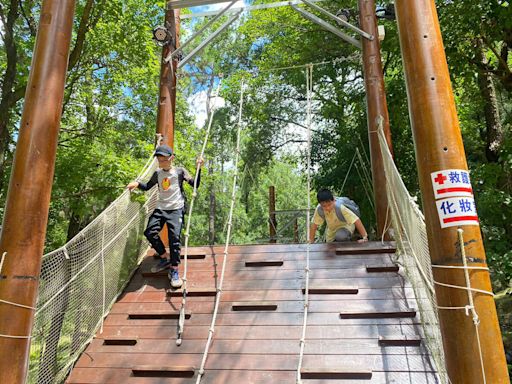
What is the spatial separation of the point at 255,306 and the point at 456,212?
69.5 inches

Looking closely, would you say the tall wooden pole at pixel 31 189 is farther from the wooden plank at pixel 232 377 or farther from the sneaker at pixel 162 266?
the sneaker at pixel 162 266

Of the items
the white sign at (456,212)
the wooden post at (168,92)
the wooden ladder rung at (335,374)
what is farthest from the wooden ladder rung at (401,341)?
the wooden post at (168,92)

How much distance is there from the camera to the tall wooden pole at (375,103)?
3.98 metres

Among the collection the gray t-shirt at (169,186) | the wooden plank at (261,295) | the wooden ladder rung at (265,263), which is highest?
the gray t-shirt at (169,186)

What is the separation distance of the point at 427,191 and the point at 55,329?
2542 mm

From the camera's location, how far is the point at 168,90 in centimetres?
464

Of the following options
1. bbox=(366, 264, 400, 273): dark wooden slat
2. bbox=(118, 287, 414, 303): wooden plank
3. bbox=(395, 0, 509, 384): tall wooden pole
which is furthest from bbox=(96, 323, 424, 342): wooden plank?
bbox=(395, 0, 509, 384): tall wooden pole

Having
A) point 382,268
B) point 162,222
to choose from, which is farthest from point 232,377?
point 162,222

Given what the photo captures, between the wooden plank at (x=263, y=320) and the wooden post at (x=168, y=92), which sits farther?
the wooden post at (x=168, y=92)

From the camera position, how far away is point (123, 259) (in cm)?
341

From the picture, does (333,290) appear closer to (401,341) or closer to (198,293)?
(401,341)

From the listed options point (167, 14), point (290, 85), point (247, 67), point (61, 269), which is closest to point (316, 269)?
point (61, 269)

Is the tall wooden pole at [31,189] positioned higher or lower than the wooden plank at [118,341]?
higher

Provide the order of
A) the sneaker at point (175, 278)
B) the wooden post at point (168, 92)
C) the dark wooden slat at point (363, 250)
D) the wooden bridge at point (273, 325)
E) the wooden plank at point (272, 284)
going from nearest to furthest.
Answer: the wooden bridge at point (273, 325), the wooden plank at point (272, 284), the sneaker at point (175, 278), the dark wooden slat at point (363, 250), the wooden post at point (168, 92)
